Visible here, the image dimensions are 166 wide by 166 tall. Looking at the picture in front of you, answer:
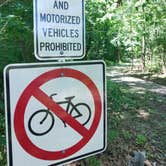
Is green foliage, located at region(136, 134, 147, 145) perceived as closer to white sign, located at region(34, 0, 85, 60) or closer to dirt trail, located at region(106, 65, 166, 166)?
dirt trail, located at region(106, 65, 166, 166)

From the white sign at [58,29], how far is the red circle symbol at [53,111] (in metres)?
0.11

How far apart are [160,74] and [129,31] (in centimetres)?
399

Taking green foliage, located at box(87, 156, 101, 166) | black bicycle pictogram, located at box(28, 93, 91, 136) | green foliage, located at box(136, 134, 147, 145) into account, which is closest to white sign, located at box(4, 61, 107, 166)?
black bicycle pictogram, located at box(28, 93, 91, 136)

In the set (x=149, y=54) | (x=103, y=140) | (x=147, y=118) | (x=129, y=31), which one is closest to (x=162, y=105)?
(x=147, y=118)

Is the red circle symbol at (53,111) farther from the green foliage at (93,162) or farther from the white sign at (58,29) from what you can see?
the green foliage at (93,162)

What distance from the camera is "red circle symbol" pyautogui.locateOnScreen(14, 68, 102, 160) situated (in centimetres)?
156

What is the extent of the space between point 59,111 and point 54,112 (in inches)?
1.1

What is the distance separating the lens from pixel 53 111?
5.44 ft

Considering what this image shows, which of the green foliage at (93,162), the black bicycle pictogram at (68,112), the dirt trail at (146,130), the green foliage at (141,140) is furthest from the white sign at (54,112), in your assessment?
the green foliage at (141,140)

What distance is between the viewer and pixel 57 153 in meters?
1.70

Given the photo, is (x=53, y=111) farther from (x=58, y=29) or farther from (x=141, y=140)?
(x=141, y=140)

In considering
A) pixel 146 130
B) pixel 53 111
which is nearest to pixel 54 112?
pixel 53 111

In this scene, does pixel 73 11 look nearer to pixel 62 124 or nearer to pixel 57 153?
pixel 62 124

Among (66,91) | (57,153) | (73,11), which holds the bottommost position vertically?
(57,153)
